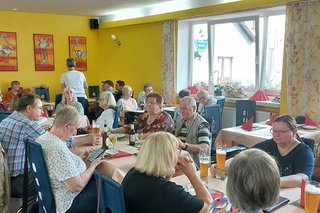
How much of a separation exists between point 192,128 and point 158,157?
1496 mm

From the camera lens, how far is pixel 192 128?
3283 mm

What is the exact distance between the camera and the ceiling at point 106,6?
6723mm

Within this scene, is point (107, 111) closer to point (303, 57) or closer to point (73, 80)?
point (73, 80)

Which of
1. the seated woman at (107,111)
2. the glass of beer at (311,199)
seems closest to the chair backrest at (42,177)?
the glass of beer at (311,199)

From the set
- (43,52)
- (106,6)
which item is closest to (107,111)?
(106,6)

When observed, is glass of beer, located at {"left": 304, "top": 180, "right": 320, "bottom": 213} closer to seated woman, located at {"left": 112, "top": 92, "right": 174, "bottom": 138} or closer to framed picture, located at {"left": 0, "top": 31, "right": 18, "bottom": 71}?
seated woman, located at {"left": 112, "top": 92, "right": 174, "bottom": 138}

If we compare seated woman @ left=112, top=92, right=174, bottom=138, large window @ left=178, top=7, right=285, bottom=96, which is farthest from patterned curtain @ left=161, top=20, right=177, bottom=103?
seated woman @ left=112, top=92, right=174, bottom=138

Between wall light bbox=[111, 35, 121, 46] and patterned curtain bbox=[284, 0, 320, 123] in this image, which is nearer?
patterned curtain bbox=[284, 0, 320, 123]

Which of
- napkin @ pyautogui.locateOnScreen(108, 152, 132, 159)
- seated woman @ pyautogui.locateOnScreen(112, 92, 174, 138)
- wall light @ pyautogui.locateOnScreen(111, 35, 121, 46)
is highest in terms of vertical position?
wall light @ pyautogui.locateOnScreen(111, 35, 121, 46)

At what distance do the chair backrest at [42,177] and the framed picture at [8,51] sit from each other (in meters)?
6.28

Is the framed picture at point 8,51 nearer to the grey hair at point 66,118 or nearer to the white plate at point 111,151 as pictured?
the white plate at point 111,151

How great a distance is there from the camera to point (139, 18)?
7766 mm

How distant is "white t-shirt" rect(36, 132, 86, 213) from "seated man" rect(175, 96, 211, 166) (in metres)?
1.19

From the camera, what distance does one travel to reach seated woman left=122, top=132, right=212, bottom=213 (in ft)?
5.62
